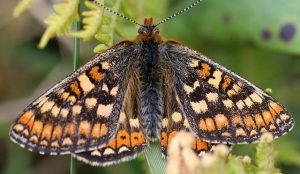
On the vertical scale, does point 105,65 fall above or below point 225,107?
above

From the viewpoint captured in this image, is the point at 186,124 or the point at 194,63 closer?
the point at 186,124

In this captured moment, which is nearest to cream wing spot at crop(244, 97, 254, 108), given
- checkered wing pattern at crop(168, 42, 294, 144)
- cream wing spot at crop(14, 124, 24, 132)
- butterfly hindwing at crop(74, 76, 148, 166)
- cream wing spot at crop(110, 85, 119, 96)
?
checkered wing pattern at crop(168, 42, 294, 144)

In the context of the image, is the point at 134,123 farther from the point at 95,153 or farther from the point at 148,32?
the point at 148,32

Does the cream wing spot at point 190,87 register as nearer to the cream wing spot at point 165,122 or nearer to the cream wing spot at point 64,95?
the cream wing spot at point 165,122

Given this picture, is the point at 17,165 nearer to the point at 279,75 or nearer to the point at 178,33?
the point at 178,33

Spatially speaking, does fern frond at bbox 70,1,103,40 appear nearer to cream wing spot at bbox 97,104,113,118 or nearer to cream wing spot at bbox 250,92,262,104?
cream wing spot at bbox 97,104,113,118

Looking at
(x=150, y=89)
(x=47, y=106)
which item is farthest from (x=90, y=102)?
(x=150, y=89)

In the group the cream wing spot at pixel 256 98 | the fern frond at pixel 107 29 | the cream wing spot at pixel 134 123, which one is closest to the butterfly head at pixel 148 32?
the fern frond at pixel 107 29
